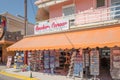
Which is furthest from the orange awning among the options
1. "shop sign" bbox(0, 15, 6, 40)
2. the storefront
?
"shop sign" bbox(0, 15, 6, 40)

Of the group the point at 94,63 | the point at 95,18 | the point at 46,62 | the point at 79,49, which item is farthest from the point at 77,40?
the point at 46,62

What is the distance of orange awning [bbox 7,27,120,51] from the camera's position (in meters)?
14.1

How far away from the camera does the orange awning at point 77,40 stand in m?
14.1

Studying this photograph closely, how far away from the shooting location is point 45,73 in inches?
779

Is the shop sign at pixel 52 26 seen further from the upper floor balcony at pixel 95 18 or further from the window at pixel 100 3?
the window at pixel 100 3

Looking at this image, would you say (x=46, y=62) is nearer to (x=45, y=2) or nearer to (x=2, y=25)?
(x=45, y=2)

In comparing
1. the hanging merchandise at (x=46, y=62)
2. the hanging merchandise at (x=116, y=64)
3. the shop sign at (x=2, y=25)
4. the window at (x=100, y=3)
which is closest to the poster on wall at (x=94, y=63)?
the hanging merchandise at (x=116, y=64)

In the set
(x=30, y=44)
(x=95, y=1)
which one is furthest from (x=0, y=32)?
(x=95, y=1)

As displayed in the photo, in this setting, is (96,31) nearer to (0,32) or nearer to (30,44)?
(30,44)

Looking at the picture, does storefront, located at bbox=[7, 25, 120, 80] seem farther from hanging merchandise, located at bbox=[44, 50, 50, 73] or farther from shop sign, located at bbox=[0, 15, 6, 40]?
shop sign, located at bbox=[0, 15, 6, 40]

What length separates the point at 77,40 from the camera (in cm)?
1630

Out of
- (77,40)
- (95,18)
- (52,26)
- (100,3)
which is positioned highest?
(100,3)

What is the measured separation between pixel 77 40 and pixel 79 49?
2321 mm

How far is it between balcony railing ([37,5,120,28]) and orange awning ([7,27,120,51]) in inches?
51.7
